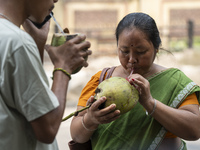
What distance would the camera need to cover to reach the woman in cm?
204

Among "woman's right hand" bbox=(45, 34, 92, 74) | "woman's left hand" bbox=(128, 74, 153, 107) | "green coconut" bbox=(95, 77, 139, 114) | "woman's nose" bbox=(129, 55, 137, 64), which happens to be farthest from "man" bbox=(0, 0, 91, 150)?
"woman's nose" bbox=(129, 55, 137, 64)

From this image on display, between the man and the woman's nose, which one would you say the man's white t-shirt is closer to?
the man

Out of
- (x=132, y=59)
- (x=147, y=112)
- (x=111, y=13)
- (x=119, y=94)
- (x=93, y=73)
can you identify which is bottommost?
(x=111, y=13)

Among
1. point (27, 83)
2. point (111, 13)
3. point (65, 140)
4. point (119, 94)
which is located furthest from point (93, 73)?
point (111, 13)

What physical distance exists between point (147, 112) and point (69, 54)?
2.31 ft

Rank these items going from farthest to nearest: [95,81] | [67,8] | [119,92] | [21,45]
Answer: [67,8], [95,81], [119,92], [21,45]

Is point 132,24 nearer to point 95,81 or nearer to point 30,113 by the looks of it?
point 95,81

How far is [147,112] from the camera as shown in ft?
6.81

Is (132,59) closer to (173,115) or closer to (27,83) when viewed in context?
(173,115)

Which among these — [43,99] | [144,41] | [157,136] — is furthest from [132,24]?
[43,99]

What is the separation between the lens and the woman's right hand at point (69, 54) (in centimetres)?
162

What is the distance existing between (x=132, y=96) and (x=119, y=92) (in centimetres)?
8

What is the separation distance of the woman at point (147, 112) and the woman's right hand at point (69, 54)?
0.48 m

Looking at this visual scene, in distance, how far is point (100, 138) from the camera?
218 cm
